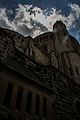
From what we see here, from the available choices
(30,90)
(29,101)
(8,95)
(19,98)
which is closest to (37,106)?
(29,101)

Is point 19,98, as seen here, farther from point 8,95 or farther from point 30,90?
point 30,90

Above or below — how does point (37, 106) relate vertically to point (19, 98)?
below

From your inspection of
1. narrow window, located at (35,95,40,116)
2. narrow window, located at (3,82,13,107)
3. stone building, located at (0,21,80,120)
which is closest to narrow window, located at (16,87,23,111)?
stone building, located at (0,21,80,120)

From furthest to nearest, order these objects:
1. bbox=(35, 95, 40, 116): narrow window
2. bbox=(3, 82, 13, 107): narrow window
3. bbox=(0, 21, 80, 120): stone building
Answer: bbox=(35, 95, 40, 116): narrow window, bbox=(0, 21, 80, 120): stone building, bbox=(3, 82, 13, 107): narrow window

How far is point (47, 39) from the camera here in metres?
25.4

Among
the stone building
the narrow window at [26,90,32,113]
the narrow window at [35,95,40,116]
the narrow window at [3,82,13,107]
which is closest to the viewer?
the narrow window at [3,82,13,107]

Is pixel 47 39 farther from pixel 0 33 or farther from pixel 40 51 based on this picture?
pixel 0 33

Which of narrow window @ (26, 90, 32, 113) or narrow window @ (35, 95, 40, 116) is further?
narrow window @ (35, 95, 40, 116)

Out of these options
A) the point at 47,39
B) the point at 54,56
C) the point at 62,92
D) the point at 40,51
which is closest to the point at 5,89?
the point at 62,92

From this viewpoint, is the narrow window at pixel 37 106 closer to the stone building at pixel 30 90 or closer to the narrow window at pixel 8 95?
the stone building at pixel 30 90

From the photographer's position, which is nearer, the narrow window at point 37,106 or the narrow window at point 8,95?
the narrow window at point 8,95

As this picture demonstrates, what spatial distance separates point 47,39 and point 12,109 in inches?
844

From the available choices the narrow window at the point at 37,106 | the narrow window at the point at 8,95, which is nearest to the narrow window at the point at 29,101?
the narrow window at the point at 37,106

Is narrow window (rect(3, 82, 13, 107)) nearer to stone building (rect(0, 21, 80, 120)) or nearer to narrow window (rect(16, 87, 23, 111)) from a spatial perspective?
stone building (rect(0, 21, 80, 120))
